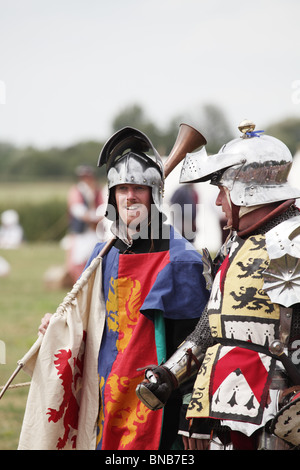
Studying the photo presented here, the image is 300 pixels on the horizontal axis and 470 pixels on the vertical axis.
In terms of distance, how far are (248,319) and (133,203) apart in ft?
3.31

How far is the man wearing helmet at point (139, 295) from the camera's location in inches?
130

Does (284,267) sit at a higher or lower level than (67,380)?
higher

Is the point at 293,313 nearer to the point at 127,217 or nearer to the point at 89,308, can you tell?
the point at 127,217

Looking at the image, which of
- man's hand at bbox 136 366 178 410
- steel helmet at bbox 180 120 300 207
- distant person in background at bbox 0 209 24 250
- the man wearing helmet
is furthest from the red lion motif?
distant person in background at bbox 0 209 24 250

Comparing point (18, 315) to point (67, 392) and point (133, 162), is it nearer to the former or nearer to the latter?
point (67, 392)

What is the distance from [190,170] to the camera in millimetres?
3088

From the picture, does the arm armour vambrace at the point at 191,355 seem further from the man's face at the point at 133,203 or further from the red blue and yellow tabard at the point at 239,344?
the man's face at the point at 133,203

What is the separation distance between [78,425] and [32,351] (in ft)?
1.64

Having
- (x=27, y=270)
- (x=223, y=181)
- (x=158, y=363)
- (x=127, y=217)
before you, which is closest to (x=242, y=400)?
(x=158, y=363)

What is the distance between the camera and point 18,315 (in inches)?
383

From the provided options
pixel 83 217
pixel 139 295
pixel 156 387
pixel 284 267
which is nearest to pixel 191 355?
pixel 156 387

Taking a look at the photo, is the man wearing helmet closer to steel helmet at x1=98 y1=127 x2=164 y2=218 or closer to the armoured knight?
steel helmet at x1=98 y1=127 x2=164 y2=218

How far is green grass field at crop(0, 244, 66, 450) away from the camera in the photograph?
561cm
